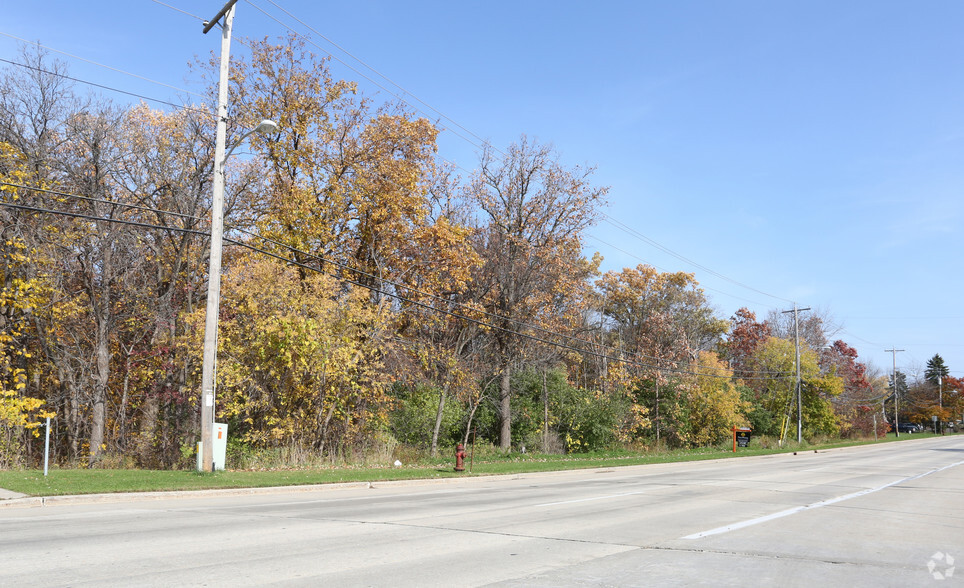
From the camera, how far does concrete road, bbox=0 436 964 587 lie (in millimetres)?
6395

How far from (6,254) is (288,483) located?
15.7 m

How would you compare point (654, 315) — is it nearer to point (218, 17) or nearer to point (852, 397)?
point (852, 397)

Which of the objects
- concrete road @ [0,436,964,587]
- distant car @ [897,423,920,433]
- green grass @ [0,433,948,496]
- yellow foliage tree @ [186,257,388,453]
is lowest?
distant car @ [897,423,920,433]

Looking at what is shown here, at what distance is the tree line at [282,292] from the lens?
23234mm

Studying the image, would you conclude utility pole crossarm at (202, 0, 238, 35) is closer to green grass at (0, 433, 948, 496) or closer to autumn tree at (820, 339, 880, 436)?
green grass at (0, 433, 948, 496)

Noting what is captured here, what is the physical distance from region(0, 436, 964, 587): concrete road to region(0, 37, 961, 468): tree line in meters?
9.04

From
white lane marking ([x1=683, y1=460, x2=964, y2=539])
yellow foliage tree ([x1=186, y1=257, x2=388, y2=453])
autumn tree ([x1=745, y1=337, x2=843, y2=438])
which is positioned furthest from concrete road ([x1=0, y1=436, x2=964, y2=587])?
autumn tree ([x1=745, y1=337, x2=843, y2=438])

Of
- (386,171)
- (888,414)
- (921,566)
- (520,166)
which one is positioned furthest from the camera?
(888,414)

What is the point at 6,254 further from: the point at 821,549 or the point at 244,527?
the point at 821,549

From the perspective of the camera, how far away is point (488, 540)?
852 centimetres

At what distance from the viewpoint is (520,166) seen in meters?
37.4

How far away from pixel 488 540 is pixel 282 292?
15863 millimetres

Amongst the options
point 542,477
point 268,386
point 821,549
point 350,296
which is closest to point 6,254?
point 268,386

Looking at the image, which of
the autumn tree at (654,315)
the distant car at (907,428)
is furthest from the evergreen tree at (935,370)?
the autumn tree at (654,315)
